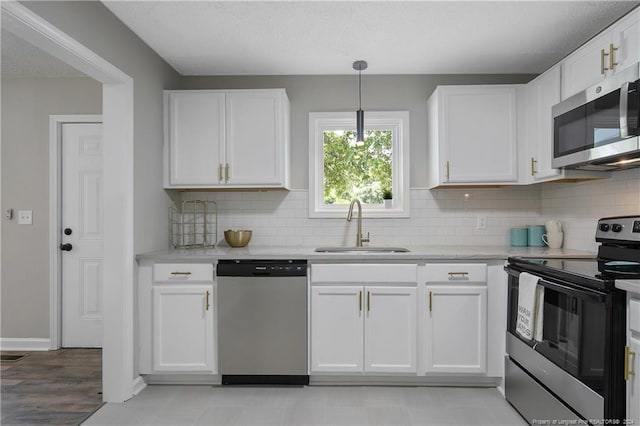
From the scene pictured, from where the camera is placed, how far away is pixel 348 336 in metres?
2.66

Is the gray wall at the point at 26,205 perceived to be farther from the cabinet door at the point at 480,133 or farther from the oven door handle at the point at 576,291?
the oven door handle at the point at 576,291

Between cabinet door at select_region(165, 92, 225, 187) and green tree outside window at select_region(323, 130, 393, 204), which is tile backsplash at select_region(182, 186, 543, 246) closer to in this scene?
green tree outside window at select_region(323, 130, 393, 204)

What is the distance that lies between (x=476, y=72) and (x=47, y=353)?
426 centimetres

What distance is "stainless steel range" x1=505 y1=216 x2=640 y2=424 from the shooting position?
1.61 metres

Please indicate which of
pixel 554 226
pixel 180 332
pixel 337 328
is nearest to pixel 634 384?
pixel 337 328

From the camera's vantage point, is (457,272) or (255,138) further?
(255,138)

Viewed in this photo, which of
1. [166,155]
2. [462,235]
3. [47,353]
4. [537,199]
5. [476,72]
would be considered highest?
[476,72]

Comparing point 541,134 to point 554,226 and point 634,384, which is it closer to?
point 554,226

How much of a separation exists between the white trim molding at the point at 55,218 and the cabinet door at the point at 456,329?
10.1 ft

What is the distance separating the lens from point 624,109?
1.87m

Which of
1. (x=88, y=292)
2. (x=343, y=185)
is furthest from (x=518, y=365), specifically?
(x=88, y=292)

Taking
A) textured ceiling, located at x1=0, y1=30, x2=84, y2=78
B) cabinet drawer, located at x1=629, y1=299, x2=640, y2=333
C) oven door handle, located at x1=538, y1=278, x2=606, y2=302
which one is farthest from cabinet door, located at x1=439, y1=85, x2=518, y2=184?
textured ceiling, located at x1=0, y1=30, x2=84, y2=78

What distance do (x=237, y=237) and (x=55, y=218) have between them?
1.66 m

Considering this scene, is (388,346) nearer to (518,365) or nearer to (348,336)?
(348,336)
